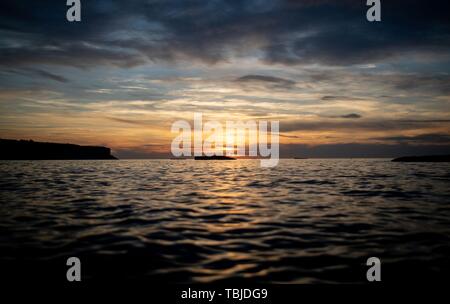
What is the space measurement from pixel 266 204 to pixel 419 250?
9610 millimetres

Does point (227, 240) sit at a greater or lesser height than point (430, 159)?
greater

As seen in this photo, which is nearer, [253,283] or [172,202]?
[253,283]

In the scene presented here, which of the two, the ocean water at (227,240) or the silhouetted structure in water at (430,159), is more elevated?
the ocean water at (227,240)

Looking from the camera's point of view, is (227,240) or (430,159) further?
(430,159)

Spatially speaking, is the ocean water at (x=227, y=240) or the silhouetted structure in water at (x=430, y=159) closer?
the ocean water at (x=227, y=240)

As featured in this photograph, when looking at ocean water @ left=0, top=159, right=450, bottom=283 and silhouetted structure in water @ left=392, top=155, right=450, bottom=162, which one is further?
silhouetted structure in water @ left=392, top=155, right=450, bottom=162

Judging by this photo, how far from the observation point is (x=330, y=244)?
1049 cm

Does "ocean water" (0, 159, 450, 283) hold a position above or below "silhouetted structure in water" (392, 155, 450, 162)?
above
